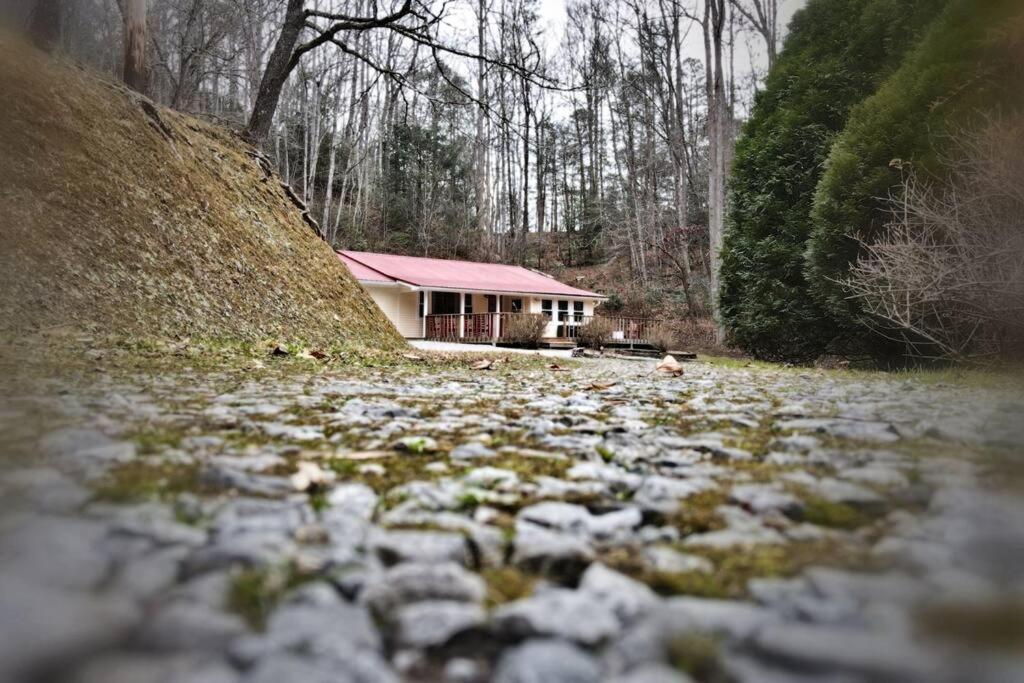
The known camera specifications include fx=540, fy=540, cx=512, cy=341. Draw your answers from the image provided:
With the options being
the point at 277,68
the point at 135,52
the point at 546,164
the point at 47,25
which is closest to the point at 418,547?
the point at 47,25

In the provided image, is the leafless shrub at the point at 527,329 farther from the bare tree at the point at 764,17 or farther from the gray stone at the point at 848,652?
the gray stone at the point at 848,652

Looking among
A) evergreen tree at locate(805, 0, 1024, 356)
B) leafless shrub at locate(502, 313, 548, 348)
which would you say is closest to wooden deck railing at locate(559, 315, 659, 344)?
leafless shrub at locate(502, 313, 548, 348)

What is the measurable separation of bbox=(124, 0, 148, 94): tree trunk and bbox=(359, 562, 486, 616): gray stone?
871 centimetres

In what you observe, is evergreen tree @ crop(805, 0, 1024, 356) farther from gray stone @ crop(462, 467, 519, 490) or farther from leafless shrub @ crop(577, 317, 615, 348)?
leafless shrub @ crop(577, 317, 615, 348)

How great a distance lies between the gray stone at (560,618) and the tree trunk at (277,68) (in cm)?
965

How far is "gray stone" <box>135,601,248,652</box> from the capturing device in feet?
1.81

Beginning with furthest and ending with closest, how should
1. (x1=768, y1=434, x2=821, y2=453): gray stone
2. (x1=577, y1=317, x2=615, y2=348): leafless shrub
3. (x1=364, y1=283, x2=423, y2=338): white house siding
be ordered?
(x1=364, y1=283, x2=423, y2=338): white house siding, (x1=577, y1=317, x2=615, y2=348): leafless shrub, (x1=768, y1=434, x2=821, y2=453): gray stone

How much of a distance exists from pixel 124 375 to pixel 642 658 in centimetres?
323

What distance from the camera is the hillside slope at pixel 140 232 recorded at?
4211 mm

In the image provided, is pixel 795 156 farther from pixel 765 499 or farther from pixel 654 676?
pixel 654 676

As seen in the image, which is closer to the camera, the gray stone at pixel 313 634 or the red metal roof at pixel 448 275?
the gray stone at pixel 313 634

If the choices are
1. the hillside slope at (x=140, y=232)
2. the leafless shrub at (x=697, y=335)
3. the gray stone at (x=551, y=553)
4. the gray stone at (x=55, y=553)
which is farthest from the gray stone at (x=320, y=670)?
the leafless shrub at (x=697, y=335)

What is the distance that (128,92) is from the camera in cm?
650

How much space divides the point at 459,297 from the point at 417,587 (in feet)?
72.9
